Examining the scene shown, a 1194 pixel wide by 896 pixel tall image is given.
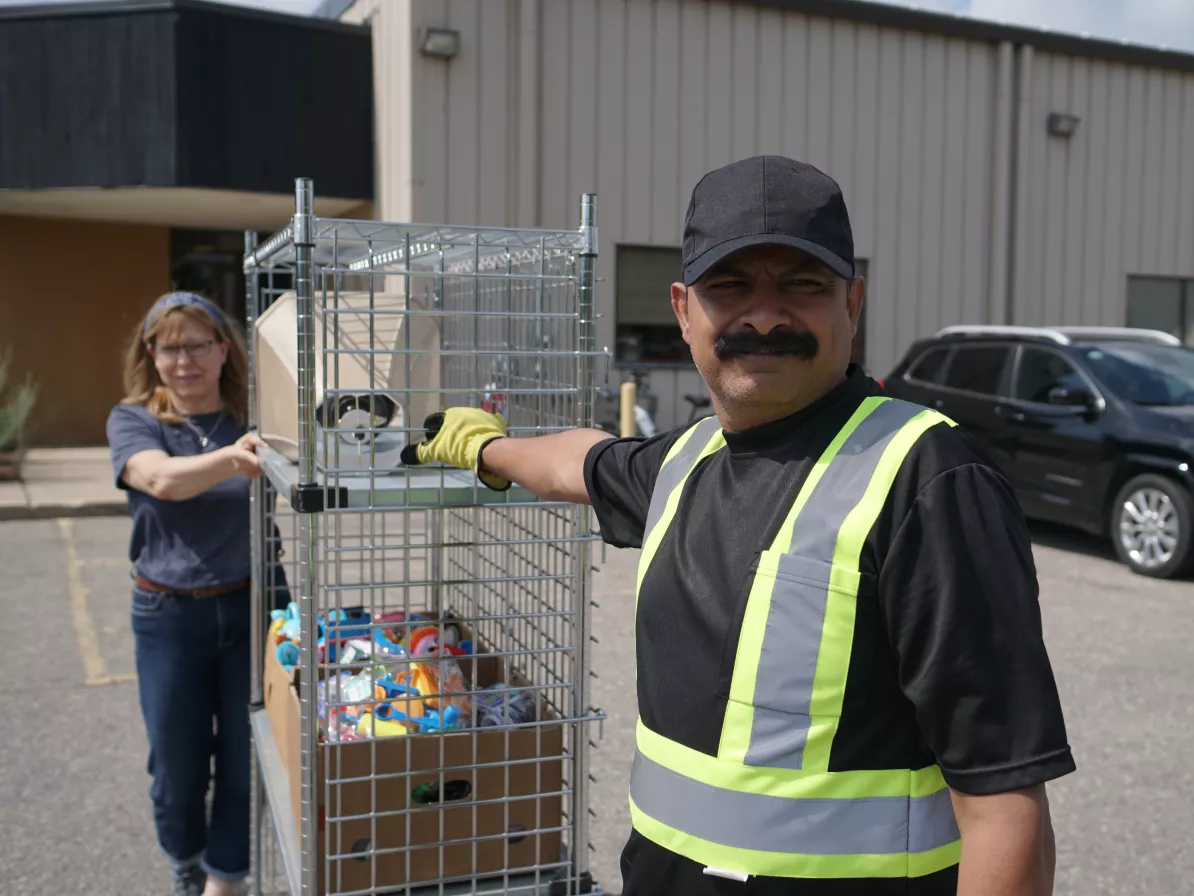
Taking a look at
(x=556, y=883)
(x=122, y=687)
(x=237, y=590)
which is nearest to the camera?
(x=556, y=883)

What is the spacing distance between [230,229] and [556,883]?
48.9 feet

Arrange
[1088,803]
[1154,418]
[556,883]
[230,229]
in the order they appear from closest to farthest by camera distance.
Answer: [556,883]
[1088,803]
[1154,418]
[230,229]

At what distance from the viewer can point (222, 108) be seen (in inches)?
470

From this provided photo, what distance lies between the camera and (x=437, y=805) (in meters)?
2.20

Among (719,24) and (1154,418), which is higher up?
(719,24)

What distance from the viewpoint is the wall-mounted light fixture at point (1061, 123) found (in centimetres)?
1542

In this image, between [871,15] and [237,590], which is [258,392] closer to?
[237,590]

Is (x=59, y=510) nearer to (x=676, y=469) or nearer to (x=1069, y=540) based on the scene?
(x=1069, y=540)

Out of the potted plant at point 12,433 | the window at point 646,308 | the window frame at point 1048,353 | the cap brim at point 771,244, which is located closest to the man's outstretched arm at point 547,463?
the cap brim at point 771,244

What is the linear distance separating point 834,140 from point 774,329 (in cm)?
1362

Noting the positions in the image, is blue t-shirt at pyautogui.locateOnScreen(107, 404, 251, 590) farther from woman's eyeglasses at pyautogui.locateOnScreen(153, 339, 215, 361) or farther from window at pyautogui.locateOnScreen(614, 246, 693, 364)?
window at pyautogui.locateOnScreen(614, 246, 693, 364)

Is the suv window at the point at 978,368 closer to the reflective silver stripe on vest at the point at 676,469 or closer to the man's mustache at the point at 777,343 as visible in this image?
the reflective silver stripe on vest at the point at 676,469

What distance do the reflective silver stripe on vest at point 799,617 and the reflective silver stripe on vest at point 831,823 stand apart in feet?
0.20

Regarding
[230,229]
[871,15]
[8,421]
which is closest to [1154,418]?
[871,15]
